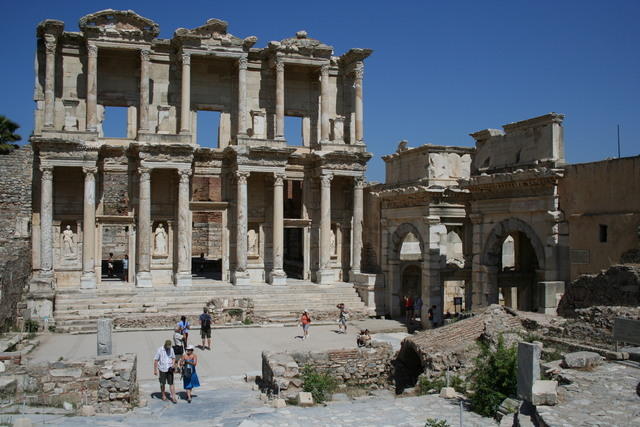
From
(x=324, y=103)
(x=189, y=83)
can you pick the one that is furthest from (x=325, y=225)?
(x=189, y=83)

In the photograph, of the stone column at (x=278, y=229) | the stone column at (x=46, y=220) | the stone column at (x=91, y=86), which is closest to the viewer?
the stone column at (x=46, y=220)

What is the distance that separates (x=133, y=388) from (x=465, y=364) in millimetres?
7080

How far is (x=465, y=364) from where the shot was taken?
14.8 metres

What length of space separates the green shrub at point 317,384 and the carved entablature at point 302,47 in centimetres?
1856

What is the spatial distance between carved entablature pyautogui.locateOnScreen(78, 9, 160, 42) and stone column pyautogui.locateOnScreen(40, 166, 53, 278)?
232 inches

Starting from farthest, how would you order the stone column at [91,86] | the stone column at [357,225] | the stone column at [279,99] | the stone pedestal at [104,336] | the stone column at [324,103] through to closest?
the stone column at [324,103] < the stone column at [357,225] < the stone column at [279,99] < the stone column at [91,86] < the stone pedestal at [104,336]

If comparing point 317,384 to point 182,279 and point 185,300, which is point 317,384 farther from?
point 182,279

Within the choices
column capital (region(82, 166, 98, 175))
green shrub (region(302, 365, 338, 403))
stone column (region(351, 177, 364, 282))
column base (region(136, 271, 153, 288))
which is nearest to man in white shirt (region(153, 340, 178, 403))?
green shrub (region(302, 365, 338, 403))

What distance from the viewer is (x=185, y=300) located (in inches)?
1026

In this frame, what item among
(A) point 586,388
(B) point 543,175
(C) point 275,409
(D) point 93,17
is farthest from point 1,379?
(D) point 93,17

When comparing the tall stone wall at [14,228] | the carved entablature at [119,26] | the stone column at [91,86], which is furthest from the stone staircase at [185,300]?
the carved entablature at [119,26]

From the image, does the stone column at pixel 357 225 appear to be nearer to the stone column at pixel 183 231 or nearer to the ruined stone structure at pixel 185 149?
the ruined stone structure at pixel 185 149

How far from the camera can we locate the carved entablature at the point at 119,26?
27.2 meters

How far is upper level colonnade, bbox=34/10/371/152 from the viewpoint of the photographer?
27.4 metres
